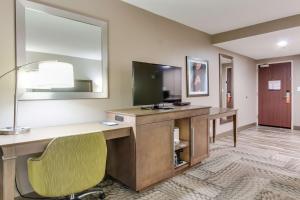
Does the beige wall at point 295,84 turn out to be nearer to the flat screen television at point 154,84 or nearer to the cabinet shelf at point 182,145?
the flat screen television at point 154,84

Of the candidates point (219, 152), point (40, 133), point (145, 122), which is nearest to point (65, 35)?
point (40, 133)

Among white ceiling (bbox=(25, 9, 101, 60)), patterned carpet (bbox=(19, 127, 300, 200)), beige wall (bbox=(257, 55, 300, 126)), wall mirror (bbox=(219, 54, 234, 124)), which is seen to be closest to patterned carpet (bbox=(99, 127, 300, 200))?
patterned carpet (bbox=(19, 127, 300, 200))

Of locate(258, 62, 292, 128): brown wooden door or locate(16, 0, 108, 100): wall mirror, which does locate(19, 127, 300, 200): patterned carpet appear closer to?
locate(16, 0, 108, 100): wall mirror

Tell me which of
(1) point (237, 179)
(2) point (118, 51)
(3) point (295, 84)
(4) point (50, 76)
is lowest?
(1) point (237, 179)

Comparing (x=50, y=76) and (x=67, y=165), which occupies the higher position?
(x=50, y=76)

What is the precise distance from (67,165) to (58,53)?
1222mm

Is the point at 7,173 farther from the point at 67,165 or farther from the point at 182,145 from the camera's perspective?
the point at 182,145

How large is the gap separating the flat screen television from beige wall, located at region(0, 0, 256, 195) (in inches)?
12.4

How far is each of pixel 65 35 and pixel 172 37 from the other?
5.95 feet

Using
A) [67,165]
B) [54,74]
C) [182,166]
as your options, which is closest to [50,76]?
[54,74]

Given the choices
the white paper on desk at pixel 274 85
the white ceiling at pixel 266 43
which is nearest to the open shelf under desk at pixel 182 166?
the white ceiling at pixel 266 43

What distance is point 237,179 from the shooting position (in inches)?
99.3

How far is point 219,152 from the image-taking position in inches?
142

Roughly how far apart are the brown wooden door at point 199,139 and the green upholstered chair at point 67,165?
1506 mm
